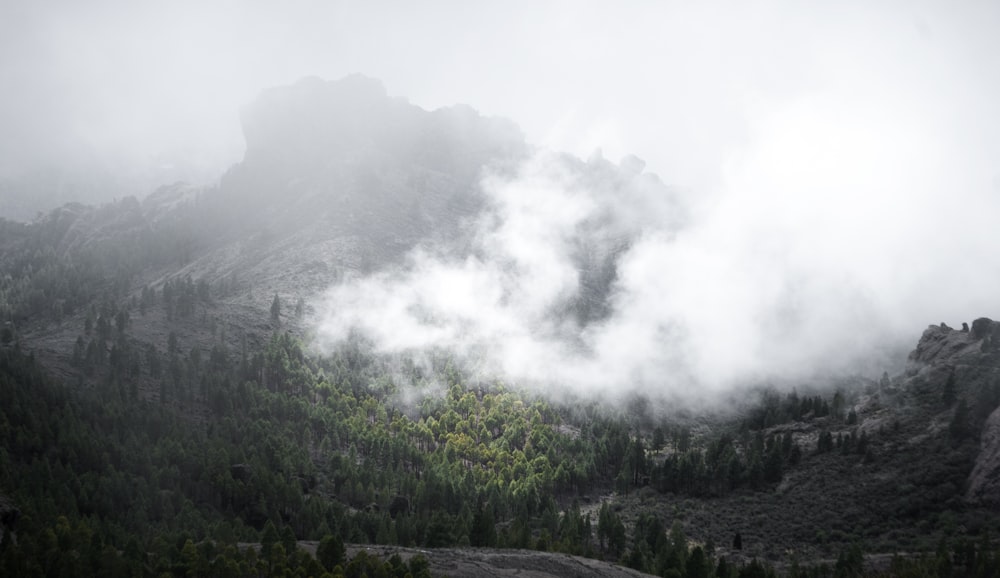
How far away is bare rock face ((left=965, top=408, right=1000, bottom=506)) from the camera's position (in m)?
132

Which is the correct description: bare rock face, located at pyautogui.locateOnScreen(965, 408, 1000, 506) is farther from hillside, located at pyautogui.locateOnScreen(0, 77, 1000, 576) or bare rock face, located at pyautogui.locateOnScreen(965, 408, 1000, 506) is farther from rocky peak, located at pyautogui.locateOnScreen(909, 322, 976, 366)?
rocky peak, located at pyautogui.locateOnScreen(909, 322, 976, 366)

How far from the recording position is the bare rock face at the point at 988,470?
132 meters

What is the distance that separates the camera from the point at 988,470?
135875 millimetres

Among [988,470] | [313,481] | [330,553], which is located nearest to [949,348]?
[988,470]

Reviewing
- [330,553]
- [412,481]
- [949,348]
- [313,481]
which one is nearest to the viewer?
[330,553]

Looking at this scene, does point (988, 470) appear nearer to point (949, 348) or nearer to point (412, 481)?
point (949, 348)

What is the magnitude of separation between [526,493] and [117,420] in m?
89.9

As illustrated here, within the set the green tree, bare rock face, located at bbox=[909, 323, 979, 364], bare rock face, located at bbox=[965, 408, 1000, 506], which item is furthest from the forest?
bare rock face, located at bbox=[909, 323, 979, 364]

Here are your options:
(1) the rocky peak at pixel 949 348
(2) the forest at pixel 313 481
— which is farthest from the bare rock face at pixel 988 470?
(1) the rocky peak at pixel 949 348

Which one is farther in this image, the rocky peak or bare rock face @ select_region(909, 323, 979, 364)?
bare rock face @ select_region(909, 323, 979, 364)

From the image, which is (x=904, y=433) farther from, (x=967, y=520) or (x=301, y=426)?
(x=301, y=426)

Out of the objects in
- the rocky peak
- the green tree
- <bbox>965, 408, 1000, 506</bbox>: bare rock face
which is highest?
the rocky peak

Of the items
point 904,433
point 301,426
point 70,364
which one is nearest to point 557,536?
point 301,426

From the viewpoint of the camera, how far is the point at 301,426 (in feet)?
569
